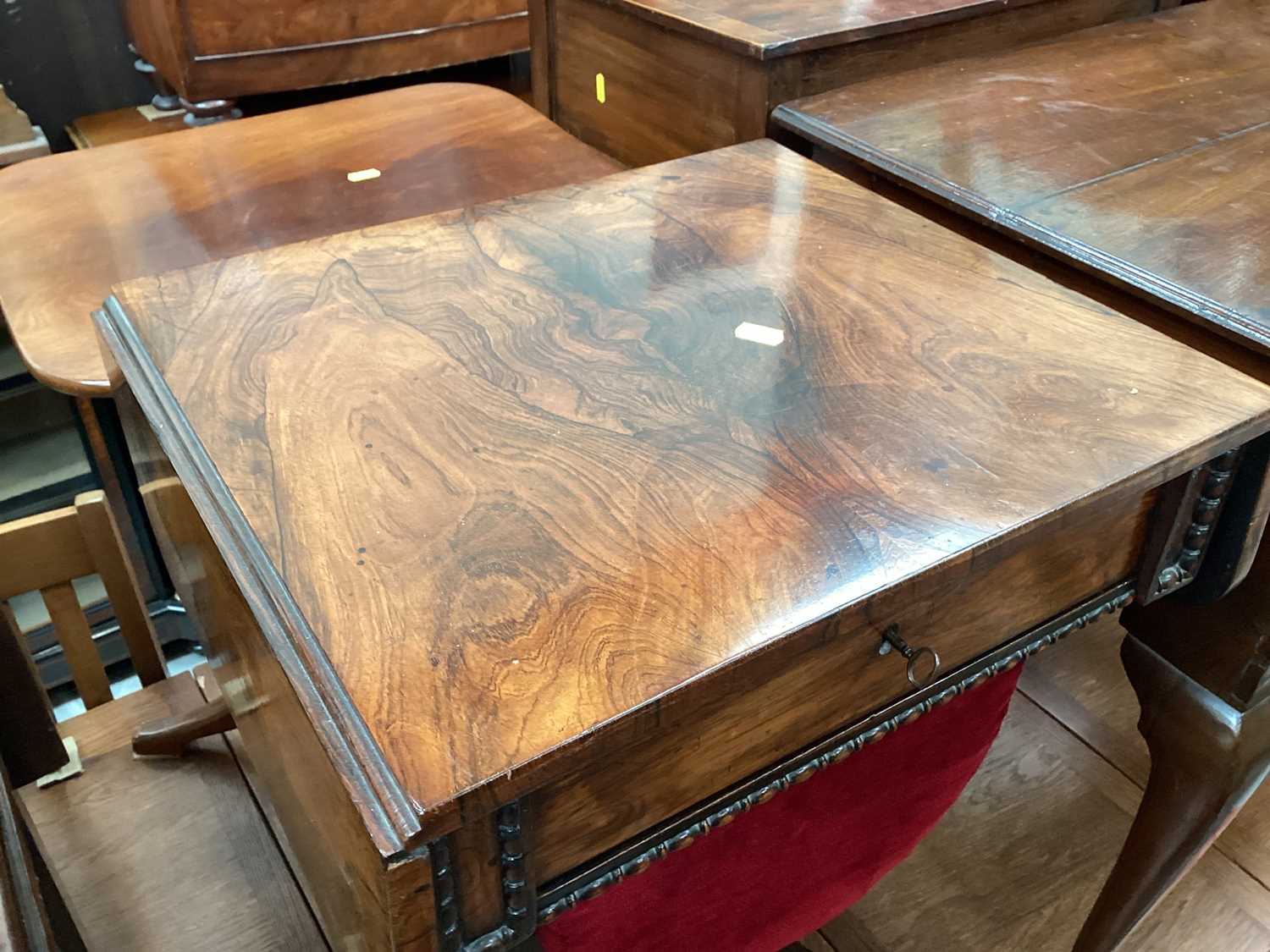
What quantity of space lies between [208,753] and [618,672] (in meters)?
1.00

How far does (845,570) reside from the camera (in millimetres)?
563

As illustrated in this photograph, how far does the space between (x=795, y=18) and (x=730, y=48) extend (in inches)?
4.6

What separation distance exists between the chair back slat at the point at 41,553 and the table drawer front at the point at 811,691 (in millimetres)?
693

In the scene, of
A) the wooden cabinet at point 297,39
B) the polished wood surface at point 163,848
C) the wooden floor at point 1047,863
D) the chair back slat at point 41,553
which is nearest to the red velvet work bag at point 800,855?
the wooden floor at point 1047,863

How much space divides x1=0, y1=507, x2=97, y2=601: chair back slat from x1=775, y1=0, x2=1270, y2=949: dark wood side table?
81cm

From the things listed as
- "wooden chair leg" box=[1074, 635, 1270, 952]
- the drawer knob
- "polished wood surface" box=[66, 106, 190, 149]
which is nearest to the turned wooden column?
"wooden chair leg" box=[1074, 635, 1270, 952]

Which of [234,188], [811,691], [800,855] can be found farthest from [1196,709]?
[234,188]

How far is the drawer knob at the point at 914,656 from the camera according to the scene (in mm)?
620

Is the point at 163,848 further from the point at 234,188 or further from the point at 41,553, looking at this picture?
the point at 234,188

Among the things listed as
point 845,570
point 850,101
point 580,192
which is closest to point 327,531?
point 845,570

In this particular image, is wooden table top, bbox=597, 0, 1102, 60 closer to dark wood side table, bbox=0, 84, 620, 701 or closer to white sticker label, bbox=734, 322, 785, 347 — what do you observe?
dark wood side table, bbox=0, 84, 620, 701

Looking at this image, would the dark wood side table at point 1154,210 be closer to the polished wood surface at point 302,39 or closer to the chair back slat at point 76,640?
the chair back slat at point 76,640

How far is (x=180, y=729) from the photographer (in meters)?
1.27

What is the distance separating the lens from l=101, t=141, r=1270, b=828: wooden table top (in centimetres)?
52
